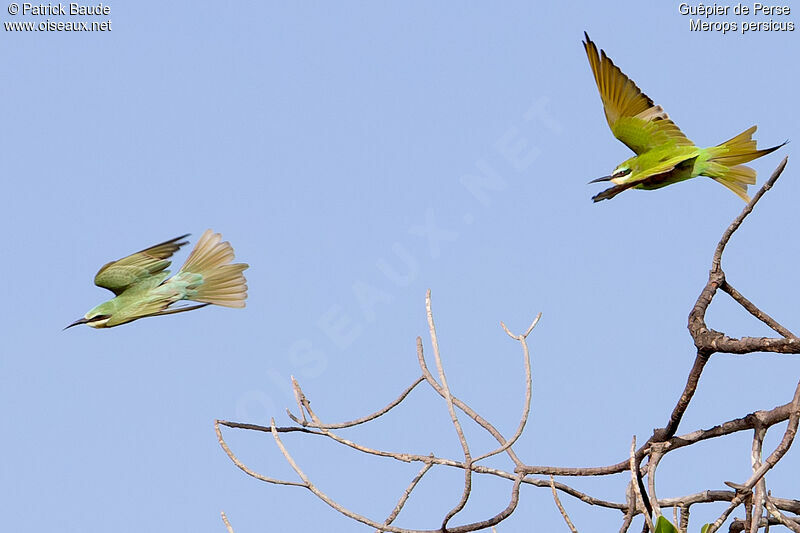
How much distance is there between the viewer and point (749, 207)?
3164 millimetres

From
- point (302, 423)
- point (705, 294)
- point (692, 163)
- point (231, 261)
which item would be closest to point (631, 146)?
point (692, 163)

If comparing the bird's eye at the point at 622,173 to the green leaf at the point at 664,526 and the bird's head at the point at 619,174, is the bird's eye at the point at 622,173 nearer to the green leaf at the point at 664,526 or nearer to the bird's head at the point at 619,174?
the bird's head at the point at 619,174

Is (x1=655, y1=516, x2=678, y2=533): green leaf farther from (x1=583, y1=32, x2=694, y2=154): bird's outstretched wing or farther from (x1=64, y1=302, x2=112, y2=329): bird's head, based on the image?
(x1=64, y1=302, x2=112, y2=329): bird's head

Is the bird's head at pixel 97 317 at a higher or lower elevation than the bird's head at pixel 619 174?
lower

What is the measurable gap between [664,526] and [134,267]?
278 cm

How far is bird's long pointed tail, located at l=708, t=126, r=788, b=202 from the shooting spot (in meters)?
4.61

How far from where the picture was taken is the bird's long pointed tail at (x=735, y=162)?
4.61 meters

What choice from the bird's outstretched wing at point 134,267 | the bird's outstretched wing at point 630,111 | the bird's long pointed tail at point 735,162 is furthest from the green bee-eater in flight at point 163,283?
the bird's long pointed tail at point 735,162

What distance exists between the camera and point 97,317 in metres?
4.60

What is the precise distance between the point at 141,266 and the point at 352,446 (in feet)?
6.25

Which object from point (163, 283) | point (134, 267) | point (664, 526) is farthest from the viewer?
point (163, 283)

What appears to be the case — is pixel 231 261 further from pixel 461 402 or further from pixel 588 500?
pixel 588 500

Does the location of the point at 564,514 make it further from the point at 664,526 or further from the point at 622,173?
the point at 622,173

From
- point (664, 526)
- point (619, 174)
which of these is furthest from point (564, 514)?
point (619, 174)
